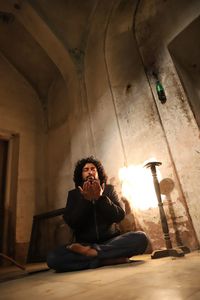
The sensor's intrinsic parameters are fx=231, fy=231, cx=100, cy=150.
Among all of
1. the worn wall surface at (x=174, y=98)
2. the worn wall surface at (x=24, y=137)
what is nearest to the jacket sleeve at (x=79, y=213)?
the worn wall surface at (x=174, y=98)

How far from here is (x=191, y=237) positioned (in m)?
2.35

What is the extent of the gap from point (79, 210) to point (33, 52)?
371cm

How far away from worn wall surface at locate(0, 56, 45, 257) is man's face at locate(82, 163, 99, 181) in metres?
1.82

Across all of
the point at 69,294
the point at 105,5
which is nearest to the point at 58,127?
the point at 105,5

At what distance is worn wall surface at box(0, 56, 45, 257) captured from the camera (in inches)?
156

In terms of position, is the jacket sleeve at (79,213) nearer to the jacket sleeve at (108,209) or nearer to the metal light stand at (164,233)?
the jacket sleeve at (108,209)

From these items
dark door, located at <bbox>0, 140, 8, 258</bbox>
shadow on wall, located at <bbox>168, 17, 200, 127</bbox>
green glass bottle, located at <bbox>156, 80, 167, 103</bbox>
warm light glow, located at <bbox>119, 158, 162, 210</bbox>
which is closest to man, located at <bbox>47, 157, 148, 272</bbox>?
warm light glow, located at <bbox>119, 158, 162, 210</bbox>

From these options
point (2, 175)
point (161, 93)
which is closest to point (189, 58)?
point (161, 93)

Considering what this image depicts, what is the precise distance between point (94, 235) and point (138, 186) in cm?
90

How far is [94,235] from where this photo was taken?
2.30 metres

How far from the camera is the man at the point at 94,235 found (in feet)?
6.59

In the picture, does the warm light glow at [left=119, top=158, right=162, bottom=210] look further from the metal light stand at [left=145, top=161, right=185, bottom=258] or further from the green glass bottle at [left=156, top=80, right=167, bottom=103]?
the green glass bottle at [left=156, top=80, right=167, bottom=103]

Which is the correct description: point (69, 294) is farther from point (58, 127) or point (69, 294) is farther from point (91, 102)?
point (58, 127)

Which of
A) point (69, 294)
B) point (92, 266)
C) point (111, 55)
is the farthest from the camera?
point (111, 55)
